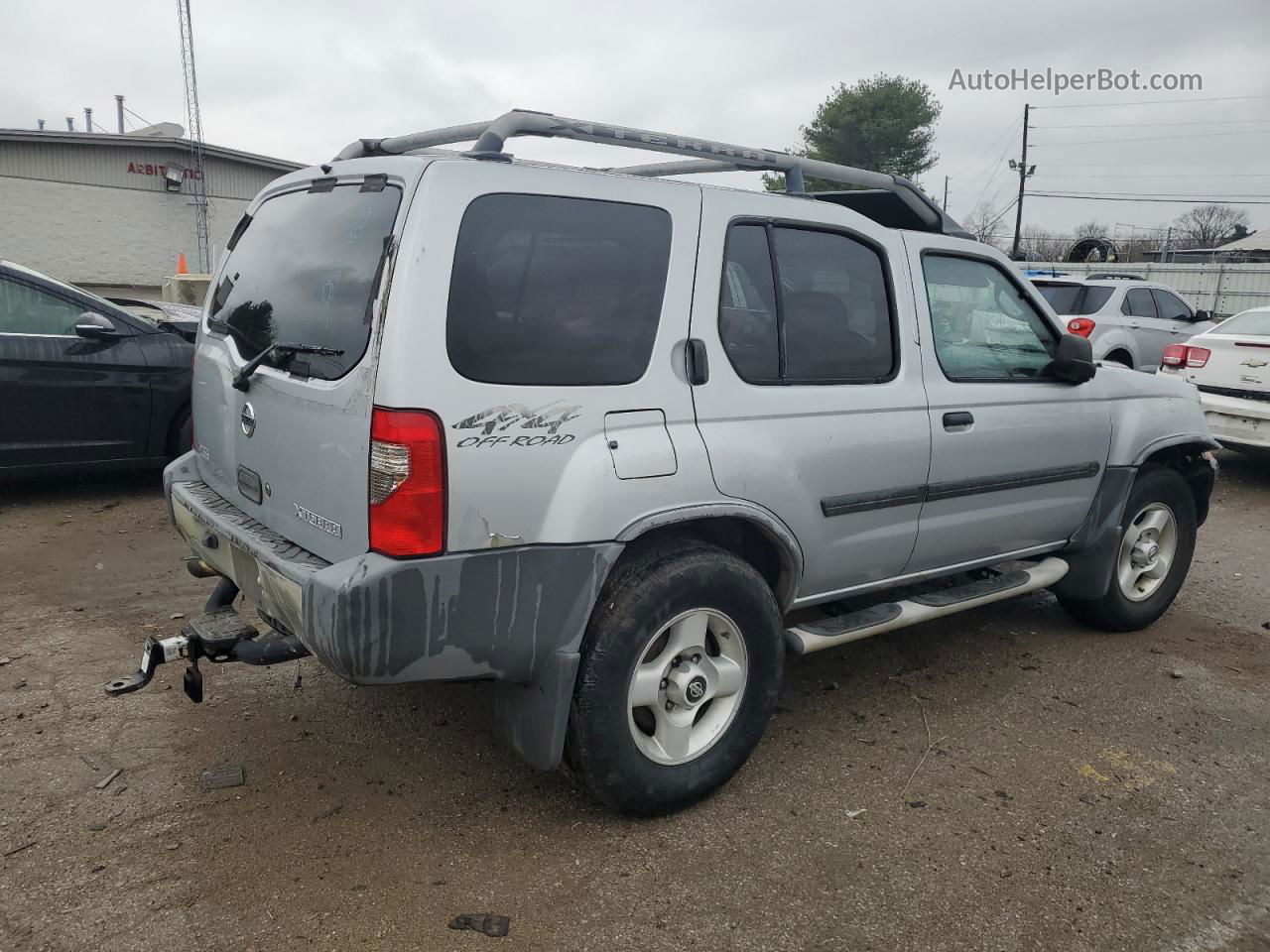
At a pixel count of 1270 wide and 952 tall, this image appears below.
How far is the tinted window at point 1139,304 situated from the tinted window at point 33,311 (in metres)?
12.0

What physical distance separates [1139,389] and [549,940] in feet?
12.1


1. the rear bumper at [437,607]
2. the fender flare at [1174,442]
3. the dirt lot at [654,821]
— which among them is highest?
the fender flare at [1174,442]

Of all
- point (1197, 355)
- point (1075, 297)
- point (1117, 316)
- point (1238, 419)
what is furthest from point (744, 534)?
point (1117, 316)

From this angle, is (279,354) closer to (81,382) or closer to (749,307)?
(749,307)

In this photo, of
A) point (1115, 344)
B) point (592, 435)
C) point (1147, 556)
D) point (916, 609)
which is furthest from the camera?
point (1115, 344)

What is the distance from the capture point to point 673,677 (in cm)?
301

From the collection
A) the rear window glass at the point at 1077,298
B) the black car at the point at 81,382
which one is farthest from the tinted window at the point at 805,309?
Result: the rear window glass at the point at 1077,298

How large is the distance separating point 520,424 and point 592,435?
0.23 m

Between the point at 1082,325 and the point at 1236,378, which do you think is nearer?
the point at 1236,378

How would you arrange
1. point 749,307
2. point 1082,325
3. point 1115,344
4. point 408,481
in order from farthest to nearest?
point 1115,344
point 1082,325
point 749,307
point 408,481

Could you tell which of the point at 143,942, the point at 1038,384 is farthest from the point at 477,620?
the point at 1038,384

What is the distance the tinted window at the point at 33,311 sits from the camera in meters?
6.05

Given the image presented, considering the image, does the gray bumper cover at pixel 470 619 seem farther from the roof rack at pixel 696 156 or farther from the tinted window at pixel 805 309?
the roof rack at pixel 696 156

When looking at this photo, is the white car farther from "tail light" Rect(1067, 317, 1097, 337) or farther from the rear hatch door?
the rear hatch door
